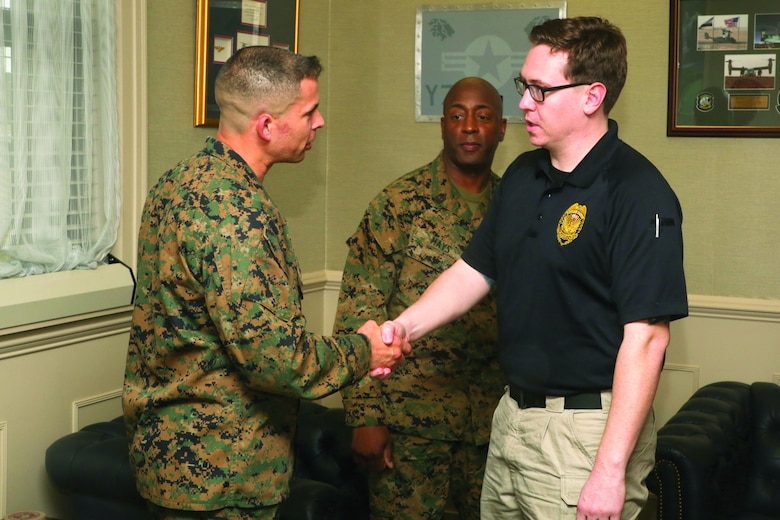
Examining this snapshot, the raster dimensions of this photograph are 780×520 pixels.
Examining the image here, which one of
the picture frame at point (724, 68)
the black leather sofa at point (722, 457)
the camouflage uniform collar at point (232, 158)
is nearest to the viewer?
the camouflage uniform collar at point (232, 158)

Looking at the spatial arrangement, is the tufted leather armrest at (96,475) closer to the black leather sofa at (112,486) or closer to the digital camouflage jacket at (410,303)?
the black leather sofa at (112,486)

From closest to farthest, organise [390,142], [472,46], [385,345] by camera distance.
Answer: [385,345] → [472,46] → [390,142]

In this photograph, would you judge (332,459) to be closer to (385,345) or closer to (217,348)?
(385,345)

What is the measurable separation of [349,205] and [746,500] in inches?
82.0

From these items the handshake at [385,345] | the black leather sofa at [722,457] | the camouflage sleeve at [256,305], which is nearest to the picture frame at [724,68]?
the black leather sofa at [722,457]

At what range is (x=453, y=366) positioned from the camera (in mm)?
2977

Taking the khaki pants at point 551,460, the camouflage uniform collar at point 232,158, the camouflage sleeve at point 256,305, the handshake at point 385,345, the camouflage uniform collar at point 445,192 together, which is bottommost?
the khaki pants at point 551,460

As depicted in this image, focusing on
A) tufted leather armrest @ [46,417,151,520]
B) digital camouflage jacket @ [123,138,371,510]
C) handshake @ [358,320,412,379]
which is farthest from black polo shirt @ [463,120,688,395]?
tufted leather armrest @ [46,417,151,520]

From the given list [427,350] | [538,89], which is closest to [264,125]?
[538,89]

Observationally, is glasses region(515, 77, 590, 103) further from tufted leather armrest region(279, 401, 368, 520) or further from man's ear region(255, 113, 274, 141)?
tufted leather armrest region(279, 401, 368, 520)

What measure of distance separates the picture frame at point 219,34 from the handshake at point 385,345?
57.5 inches

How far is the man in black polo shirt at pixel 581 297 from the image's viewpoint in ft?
6.12

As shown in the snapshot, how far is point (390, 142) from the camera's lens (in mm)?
4270

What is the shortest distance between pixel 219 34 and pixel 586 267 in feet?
6.77
